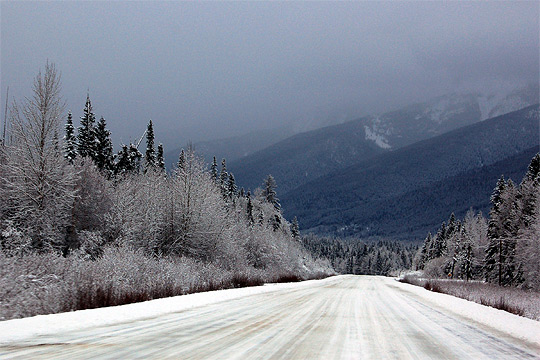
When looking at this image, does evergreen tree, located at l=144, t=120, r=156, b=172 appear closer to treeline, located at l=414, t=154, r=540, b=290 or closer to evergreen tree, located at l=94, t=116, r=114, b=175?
evergreen tree, located at l=94, t=116, r=114, b=175

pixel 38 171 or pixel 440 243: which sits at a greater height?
pixel 38 171

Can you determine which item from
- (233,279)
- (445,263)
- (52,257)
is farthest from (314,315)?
(445,263)

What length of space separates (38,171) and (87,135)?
1130 inches

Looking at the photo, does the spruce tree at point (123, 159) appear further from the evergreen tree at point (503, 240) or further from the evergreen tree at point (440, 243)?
the evergreen tree at point (440, 243)

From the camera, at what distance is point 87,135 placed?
53.2 metres

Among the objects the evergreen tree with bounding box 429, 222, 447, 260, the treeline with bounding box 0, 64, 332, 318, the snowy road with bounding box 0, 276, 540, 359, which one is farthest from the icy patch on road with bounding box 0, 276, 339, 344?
the evergreen tree with bounding box 429, 222, 447, 260

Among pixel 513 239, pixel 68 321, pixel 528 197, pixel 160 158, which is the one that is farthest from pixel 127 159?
pixel 68 321

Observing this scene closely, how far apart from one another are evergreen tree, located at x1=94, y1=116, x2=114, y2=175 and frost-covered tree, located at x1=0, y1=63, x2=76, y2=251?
25441 millimetres

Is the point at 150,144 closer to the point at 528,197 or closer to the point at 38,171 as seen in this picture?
the point at 38,171

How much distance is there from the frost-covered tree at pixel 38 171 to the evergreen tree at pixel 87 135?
24.1 meters

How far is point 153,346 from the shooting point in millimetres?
5188

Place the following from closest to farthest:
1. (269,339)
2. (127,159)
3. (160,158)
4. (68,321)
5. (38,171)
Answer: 1. (269,339)
2. (68,321)
3. (38,171)
4. (127,159)
5. (160,158)

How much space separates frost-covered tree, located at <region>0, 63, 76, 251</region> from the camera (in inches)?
1039

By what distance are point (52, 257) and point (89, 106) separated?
48.2 m
